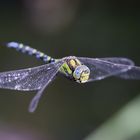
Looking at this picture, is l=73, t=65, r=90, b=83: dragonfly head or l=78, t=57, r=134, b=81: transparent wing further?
l=78, t=57, r=134, b=81: transparent wing

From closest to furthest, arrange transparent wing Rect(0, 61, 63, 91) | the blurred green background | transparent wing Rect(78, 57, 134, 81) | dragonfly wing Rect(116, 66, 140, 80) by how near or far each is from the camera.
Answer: transparent wing Rect(0, 61, 63, 91) < transparent wing Rect(78, 57, 134, 81) < dragonfly wing Rect(116, 66, 140, 80) < the blurred green background

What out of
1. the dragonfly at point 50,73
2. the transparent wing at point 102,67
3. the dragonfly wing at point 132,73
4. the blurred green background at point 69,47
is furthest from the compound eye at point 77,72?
the blurred green background at point 69,47

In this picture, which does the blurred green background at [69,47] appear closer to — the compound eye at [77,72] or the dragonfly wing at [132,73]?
the dragonfly wing at [132,73]

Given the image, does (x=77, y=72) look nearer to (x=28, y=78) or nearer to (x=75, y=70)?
(x=75, y=70)

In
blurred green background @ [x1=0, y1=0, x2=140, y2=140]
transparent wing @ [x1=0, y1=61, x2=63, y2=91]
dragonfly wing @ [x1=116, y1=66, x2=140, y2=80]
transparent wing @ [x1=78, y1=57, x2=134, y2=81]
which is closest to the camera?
transparent wing @ [x1=0, y1=61, x2=63, y2=91]

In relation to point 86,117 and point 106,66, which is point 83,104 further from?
point 106,66

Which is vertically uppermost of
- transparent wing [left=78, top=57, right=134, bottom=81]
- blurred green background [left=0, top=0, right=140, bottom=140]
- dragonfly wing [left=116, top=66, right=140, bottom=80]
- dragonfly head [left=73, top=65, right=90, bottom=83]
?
blurred green background [left=0, top=0, right=140, bottom=140]

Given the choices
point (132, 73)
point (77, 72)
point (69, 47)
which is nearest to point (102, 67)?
point (132, 73)

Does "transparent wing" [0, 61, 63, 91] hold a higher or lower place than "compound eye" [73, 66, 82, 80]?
higher

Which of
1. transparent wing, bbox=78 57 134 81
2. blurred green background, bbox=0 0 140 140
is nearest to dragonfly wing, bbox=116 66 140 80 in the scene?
transparent wing, bbox=78 57 134 81

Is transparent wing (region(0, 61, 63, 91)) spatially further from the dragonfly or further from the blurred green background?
the blurred green background
